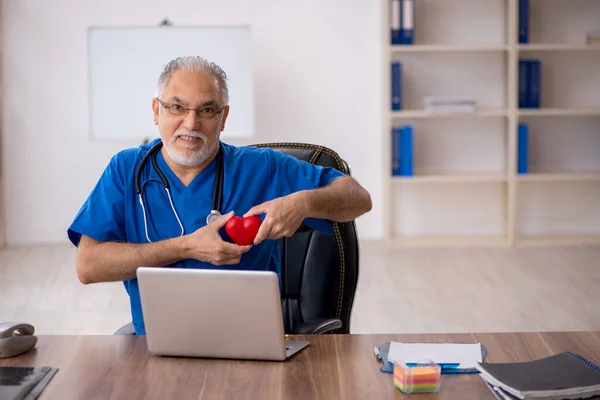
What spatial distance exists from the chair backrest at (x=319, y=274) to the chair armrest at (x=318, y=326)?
0.13 metres

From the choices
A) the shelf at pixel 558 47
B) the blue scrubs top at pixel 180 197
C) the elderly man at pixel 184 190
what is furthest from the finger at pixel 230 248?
the shelf at pixel 558 47

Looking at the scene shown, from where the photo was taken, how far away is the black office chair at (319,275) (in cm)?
238

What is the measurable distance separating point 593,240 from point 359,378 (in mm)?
4873

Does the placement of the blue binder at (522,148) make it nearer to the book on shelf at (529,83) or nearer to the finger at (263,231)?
the book on shelf at (529,83)

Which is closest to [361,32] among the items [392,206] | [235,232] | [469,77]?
[469,77]

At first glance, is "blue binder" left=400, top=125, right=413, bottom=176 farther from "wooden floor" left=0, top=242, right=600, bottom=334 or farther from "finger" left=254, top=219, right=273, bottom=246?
"finger" left=254, top=219, right=273, bottom=246

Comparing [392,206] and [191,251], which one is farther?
[392,206]

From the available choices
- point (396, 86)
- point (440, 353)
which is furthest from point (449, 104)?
point (440, 353)

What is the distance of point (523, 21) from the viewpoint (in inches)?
231

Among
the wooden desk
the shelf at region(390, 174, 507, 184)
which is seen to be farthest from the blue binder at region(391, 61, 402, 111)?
the wooden desk

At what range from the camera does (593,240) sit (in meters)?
6.07

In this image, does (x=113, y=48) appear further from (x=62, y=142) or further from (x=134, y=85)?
(x=62, y=142)

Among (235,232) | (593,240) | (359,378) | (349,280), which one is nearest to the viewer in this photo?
(359,378)

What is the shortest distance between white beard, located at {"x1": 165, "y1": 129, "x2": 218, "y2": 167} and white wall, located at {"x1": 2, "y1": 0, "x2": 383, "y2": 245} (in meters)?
3.87
